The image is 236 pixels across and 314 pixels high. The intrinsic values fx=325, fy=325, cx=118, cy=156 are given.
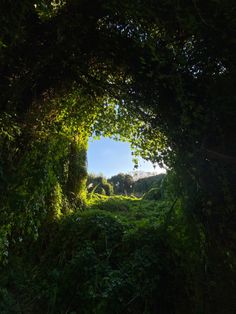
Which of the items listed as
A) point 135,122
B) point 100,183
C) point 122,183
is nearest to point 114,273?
point 135,122

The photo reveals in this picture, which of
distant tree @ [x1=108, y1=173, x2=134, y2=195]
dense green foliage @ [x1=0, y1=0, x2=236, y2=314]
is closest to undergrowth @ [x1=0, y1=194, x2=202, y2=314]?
dense green foliage @ [x1=0, y1=0, x2=236, y2=314]

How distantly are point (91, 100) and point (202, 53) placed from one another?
66.5 inches

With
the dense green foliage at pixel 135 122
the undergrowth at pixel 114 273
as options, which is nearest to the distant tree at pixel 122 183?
the undergrowth at pixel 114 273

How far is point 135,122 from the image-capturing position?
4410 millimetres

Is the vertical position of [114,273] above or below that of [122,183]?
below

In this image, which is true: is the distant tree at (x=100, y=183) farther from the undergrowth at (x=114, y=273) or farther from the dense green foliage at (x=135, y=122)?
the dense green foliage at (x=135, y=122)

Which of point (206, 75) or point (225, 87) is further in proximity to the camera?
point (206, 75)

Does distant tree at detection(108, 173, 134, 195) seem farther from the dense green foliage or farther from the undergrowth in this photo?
the dense green foliage

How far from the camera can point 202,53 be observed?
11.1ft

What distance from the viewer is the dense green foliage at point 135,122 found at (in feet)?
10.9

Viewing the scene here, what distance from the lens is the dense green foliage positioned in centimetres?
333

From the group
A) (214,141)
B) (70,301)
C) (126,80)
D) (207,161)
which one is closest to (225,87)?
(214,141)

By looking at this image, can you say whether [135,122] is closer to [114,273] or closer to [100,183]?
[114,273]

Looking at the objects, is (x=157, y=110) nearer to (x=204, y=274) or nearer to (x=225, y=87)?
(x=225, y=87)
